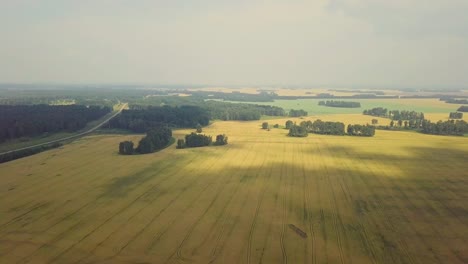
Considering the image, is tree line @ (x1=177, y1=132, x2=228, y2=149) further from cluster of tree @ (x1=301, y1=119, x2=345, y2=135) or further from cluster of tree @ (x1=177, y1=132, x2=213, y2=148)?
cluster of tree @ (x1=301, y1=119, x2=345, y2=135)

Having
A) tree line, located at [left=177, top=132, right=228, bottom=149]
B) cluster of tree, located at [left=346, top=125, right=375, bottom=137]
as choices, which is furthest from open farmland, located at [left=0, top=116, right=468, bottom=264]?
cluster of tree, located at [left=346, top=125, right=375, bottom=137]

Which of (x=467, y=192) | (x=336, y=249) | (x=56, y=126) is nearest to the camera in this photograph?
(x=336, y=249)

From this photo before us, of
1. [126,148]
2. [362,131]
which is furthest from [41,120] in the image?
[362,131]

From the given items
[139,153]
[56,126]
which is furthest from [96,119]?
[139,153]

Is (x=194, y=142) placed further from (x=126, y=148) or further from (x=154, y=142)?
(x=126, y=148)

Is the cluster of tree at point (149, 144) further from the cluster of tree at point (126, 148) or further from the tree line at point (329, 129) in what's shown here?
the tree line at point (329, 129)

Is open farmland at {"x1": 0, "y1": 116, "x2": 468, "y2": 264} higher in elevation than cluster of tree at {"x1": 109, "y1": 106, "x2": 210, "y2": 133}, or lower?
lower

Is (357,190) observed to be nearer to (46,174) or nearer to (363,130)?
(46,174)
